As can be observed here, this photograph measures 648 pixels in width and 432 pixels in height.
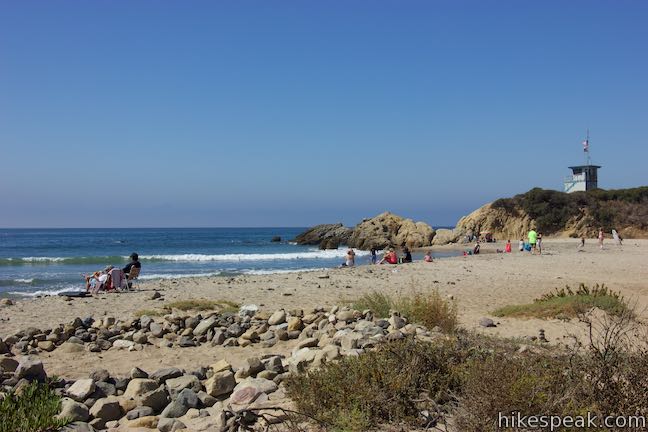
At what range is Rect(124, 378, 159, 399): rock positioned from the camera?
5.97 metres

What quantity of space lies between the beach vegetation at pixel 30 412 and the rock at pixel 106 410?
0.41 meters

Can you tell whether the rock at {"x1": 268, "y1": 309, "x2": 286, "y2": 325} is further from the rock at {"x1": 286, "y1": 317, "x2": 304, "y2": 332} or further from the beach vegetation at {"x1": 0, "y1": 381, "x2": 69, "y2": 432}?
the beach vegetation at {"x1": 0, "y1": 381, "x2": 69, "y2": 432}

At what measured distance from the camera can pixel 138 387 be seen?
19.7 feet

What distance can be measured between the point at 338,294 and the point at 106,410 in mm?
10559

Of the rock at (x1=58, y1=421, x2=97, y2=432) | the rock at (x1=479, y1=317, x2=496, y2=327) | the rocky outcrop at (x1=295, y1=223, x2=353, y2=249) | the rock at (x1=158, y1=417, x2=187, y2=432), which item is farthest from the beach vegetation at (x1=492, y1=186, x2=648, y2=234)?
the rock at (x1=58, y1=421, x2=97, y2=432)

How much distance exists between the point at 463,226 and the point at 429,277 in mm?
42166

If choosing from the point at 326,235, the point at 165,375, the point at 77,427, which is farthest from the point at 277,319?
the point at 326,235

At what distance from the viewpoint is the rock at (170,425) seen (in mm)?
4852

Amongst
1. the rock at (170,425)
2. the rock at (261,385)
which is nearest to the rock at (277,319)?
the rock at (261,385)

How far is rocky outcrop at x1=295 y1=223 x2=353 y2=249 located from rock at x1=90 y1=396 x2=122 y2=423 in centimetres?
6020

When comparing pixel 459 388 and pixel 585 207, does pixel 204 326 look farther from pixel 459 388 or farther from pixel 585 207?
pixel 585 207

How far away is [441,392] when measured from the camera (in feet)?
14.7

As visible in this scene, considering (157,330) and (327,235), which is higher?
(327,235)

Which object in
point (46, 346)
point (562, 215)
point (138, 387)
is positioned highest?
point (562, 215)
